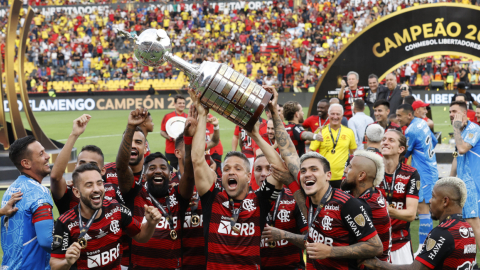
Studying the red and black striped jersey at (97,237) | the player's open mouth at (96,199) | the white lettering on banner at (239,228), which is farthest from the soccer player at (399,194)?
the player's open mouth at (96,199)

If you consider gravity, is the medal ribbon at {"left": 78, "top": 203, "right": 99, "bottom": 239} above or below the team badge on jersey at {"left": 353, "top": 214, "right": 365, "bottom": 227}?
below

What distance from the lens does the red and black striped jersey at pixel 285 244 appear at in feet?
14.4

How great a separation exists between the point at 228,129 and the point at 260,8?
58.2ft

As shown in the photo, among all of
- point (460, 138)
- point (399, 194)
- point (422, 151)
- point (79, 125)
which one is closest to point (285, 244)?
point (399, 194)

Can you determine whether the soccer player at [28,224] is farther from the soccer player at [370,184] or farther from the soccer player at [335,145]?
the soccer player at [335,145]

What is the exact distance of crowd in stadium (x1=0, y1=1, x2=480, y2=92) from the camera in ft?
92.0

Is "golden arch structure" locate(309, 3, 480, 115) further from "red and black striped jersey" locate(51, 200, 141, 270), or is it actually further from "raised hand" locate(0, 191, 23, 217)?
"raised hand" locate(0, 191, 23, 217)

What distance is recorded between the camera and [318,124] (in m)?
10.1

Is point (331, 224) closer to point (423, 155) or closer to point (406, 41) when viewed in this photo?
point (423, 155)

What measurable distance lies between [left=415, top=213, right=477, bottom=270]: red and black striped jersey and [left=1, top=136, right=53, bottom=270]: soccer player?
290 centimetres

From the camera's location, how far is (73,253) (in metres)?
3.50

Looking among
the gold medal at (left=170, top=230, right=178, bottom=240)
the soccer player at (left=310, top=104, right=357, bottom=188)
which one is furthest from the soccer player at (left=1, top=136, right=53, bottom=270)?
the soccer player at (left=310, top=104, right=357, bottom=188)

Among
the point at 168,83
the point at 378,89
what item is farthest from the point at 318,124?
the point at 168,83

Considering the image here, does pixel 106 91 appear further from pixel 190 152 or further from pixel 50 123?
pixel 190 152
